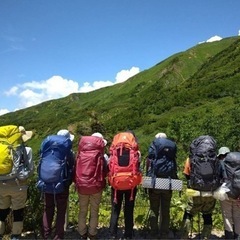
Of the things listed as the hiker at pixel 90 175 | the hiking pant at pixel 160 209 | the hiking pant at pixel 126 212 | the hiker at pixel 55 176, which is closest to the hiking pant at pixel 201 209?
the hiking pant at pixel 160 209

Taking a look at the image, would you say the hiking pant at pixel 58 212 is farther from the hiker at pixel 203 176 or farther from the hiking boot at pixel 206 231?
the hiking boot at pixel 206 231

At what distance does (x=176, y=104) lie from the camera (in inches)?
2704

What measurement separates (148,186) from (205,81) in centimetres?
7222

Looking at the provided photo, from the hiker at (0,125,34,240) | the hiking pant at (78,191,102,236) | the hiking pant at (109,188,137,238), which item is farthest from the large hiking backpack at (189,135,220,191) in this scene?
the hiker at (0,125,34,240)

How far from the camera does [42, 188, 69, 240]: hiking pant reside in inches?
259

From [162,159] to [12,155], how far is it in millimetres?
2500

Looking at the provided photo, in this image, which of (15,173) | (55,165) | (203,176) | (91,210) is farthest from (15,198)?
(203,176)

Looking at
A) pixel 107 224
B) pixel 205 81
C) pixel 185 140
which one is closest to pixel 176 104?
pixel 205 81

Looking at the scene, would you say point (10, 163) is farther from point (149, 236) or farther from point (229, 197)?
point (229, 197)

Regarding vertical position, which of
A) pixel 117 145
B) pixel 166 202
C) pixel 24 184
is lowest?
pixel 166 202

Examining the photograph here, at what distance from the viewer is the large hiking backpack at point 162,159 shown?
671 centimetres

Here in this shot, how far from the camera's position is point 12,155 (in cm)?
636

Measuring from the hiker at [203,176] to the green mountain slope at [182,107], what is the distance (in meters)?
2.20

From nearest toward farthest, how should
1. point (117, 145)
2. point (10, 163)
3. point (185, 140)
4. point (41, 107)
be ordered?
point (10, 163)
point (117, 145)
point (185, 140)
point (41, 107)
